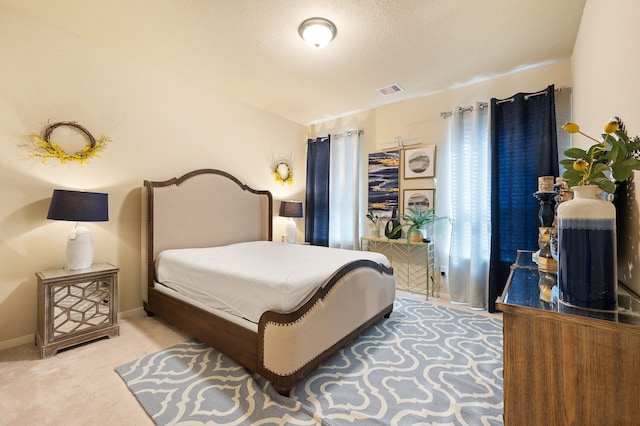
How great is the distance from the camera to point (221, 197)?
3533 mm

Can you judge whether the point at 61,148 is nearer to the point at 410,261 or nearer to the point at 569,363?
the point at 569,363

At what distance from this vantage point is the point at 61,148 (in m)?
2.43

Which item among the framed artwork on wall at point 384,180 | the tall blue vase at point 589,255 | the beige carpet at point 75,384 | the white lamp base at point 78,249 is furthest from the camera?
the framed artwork on wall at point 384,180

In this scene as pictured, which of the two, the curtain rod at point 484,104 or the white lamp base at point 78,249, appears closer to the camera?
the white lamp base at point 78,249

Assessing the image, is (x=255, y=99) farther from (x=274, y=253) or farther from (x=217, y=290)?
(x=217, y=290)

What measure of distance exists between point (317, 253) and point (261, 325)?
122 centimetres

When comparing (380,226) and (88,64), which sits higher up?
(88,64)

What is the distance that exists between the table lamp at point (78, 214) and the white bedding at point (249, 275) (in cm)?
62

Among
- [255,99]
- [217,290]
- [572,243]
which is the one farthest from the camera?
[255,99]

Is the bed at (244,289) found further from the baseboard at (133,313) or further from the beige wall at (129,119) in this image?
the beige wall at (129,119)

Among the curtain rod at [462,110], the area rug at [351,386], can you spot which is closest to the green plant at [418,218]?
the curtain rod at [462,110]

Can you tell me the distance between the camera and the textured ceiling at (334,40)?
7.00ft

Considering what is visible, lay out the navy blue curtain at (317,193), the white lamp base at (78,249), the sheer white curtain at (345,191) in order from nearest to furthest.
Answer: the white lamp base at (78,249)
the sheer white curtain at (345,191)
the navy blue curtain at (317,193)

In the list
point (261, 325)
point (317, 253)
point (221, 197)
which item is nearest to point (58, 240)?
point (221, 197)
